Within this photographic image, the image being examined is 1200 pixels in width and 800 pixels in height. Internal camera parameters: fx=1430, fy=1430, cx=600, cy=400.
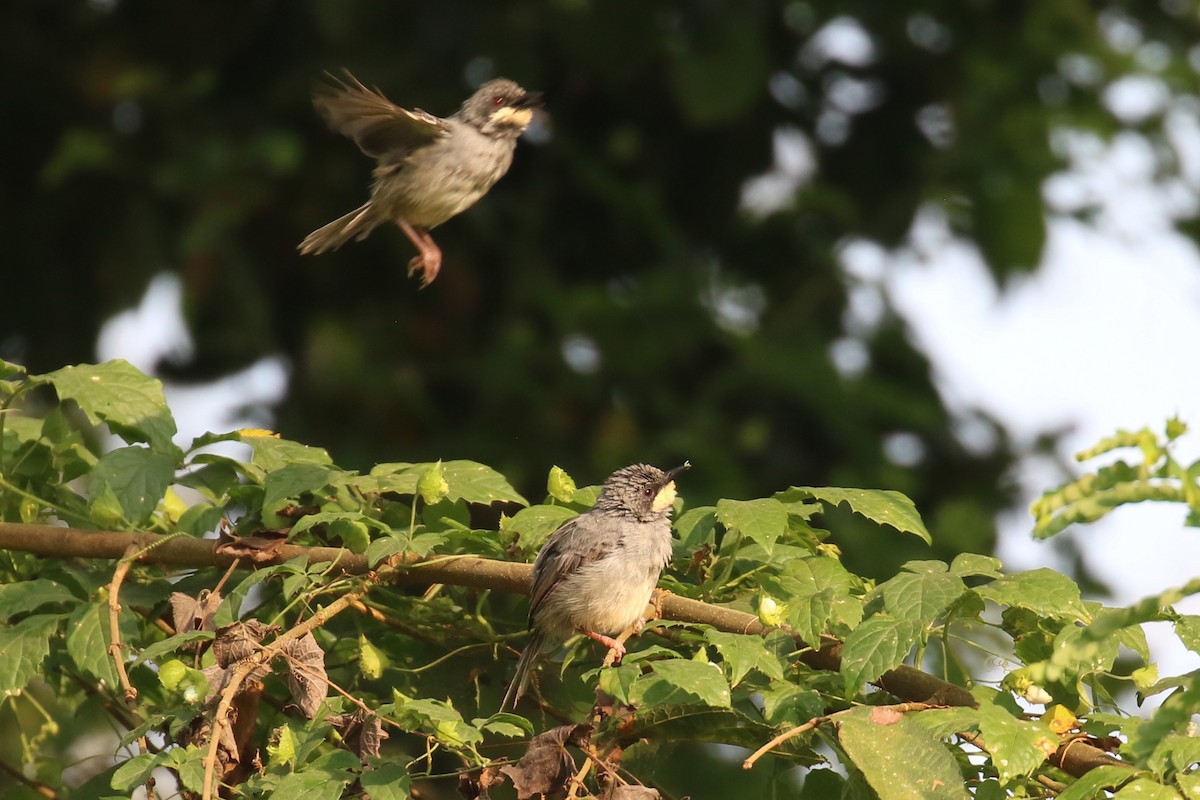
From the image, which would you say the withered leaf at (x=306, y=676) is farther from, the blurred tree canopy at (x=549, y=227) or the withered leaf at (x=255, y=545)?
the blurred tree canopy at (x=549, y=227)

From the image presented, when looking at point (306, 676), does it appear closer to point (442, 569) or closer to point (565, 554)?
point (442, 569)

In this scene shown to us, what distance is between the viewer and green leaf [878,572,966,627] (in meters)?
2.50

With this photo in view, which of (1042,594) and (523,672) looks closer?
(1042,594)

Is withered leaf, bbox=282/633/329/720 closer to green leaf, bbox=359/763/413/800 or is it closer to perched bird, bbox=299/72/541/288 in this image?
green leaf, bbox=359/763/413/800

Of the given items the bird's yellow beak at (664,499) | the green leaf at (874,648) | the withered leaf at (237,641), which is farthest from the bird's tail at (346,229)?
the green leaf at (874,648)

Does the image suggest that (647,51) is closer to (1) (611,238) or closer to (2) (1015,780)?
(1) (611,238)

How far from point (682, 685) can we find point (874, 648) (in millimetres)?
338

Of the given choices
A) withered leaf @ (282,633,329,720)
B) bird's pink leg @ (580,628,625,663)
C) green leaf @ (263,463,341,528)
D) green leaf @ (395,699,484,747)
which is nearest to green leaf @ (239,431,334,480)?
green leaf @ (263,463,341,528)

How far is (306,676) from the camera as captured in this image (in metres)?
2.63

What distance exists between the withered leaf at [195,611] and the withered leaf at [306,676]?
0.27 metres

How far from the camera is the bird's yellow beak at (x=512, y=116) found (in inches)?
174

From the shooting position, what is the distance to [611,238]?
8.31m

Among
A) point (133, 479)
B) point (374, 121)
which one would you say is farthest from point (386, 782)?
point (374, 121)

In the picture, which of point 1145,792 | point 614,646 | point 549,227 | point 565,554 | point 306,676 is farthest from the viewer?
A: point 549,227
